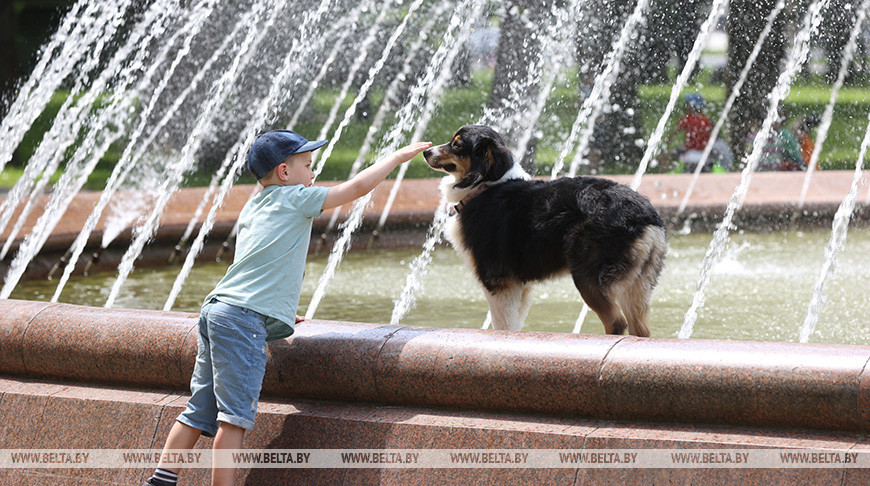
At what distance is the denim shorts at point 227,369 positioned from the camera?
371cm

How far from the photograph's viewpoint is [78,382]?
4.49 meters

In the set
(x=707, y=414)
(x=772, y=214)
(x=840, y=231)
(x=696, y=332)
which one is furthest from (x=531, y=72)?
(x=707, y=414)

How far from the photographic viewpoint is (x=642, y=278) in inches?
179

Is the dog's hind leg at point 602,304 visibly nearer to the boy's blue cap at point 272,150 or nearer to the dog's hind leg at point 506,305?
the dog's hind leg at point 506,305

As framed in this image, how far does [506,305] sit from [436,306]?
2920 millimetres

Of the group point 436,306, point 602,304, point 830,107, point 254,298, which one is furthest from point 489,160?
point 830,107

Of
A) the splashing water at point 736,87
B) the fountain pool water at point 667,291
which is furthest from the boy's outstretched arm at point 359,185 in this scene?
the splashing water at point 736,87

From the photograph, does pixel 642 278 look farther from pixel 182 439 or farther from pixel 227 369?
pixel 182 439

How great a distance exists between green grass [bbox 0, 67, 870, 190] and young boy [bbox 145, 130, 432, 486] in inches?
591

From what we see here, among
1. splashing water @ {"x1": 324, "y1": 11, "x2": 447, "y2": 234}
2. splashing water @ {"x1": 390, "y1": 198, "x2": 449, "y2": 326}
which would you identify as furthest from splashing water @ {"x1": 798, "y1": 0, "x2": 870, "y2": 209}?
splashing water @ {"x1": 324, "y1": 11, "x2": 447, "y2": 234}

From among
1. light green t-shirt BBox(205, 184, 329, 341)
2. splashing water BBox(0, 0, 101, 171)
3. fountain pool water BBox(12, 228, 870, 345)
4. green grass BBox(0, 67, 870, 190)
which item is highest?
light green t-shirt BBox(205, 184, 329, 341)

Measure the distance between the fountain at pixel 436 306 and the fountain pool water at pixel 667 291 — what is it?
0.04 meters

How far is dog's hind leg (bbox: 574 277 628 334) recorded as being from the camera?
14.7ft

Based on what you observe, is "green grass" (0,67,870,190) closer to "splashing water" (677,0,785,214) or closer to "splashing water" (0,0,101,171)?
"splashing water" (677,0,785,214)
